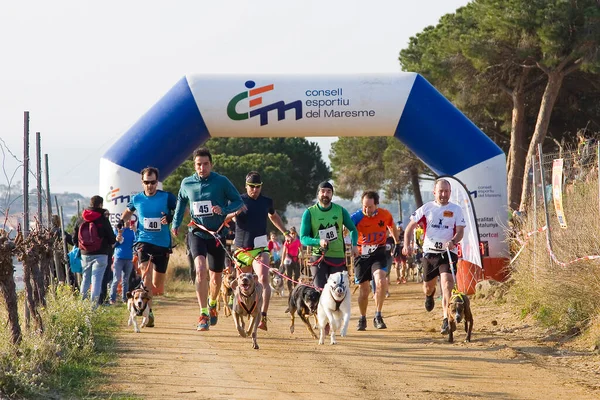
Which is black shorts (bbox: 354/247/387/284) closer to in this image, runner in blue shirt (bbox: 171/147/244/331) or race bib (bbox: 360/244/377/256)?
race bib (bbox: 360/244/377/256)

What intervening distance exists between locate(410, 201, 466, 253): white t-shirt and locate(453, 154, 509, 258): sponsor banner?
16.7 feet

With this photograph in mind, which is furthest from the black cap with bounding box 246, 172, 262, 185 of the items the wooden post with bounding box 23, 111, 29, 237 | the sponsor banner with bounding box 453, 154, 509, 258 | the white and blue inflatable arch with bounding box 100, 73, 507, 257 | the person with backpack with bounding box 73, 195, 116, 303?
the sponsor banner with bounding box 453, 154, 509, 258

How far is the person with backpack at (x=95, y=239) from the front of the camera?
1352cm

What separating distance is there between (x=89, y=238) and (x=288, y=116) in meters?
4.93

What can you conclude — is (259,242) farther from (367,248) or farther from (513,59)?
(513,59)

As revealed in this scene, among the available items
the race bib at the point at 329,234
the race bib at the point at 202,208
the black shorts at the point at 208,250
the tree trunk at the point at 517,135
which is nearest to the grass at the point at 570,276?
the race bib at the point at 329,234

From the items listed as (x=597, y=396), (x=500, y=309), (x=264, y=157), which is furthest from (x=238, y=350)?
(x=264, y=157)

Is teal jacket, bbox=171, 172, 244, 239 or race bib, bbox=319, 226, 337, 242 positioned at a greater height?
teal jacket, bbox=171, 172, 244, 239

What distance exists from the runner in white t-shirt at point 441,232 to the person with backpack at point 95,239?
4.63m

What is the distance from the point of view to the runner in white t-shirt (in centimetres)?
1134

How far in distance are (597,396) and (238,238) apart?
208 inches

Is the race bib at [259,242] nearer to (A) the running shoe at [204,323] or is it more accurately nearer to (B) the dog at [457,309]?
(A) the running shoe at [204,323]

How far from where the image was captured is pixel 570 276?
435 inches

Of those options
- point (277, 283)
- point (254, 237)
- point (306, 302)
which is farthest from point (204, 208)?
point (277, 283)
